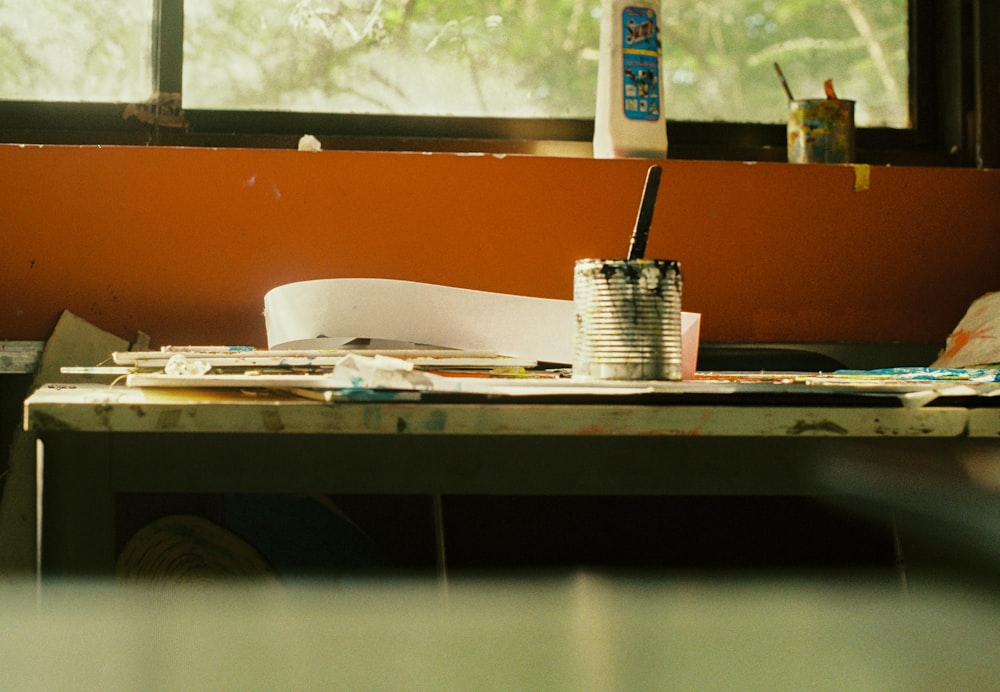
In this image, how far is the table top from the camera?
1.60 ft

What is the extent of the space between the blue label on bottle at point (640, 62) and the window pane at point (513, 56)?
201mm

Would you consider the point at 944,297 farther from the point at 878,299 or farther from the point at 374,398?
the point at 374,398

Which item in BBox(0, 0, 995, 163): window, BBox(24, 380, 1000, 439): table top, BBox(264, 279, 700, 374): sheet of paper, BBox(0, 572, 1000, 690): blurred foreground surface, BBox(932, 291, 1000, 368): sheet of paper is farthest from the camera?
BBox(0, 0, 995, 163): window

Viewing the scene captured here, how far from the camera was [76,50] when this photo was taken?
4.85 feet

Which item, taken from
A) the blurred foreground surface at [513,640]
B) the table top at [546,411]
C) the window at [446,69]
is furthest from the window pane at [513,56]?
the blurred foreground surface at [513,640]

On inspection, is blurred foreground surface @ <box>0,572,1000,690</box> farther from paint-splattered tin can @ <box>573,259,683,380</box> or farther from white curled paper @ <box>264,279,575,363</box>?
white curled paper @ <box>264,279,575,363</box>

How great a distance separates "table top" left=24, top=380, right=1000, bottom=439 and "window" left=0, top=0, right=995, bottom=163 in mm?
1048

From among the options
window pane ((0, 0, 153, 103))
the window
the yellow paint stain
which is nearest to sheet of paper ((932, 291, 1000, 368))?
the yellow paint stain

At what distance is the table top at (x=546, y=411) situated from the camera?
486 millimetres

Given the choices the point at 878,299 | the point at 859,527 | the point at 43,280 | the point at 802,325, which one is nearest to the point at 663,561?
the point at 859,527

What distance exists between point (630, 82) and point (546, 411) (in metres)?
1.00

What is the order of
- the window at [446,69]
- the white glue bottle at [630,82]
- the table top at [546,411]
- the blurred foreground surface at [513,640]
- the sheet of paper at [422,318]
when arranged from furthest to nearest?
1. the window at [446,69]
2. the white glue bottle at [630,82]
3. the sheet of paper at [422,318]
4. the table top at [546,411]
5. the blurred foreground surface at [513,640]

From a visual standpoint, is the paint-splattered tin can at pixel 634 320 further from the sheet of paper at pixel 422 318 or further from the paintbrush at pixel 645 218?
the sheet of paper at pixel 422 318

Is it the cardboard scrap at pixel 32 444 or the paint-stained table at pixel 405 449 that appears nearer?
the paint-stained table at pixel 405 449
